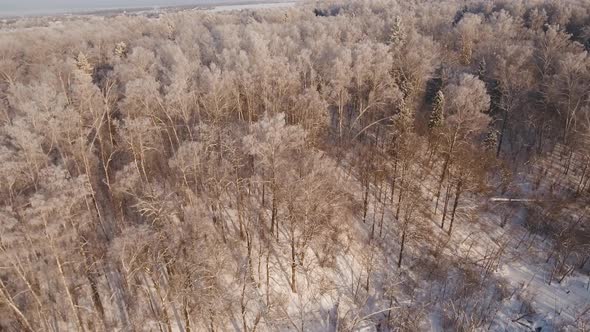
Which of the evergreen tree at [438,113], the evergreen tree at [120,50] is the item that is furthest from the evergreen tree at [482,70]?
the evergreen tree at [120,50]

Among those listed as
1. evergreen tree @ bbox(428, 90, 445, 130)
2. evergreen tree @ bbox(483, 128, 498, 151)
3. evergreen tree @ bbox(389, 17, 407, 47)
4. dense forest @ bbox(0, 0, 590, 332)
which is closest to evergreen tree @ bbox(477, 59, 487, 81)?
dense forest @ bbox(0, 0, 590, 332)

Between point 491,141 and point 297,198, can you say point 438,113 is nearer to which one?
point 491,141

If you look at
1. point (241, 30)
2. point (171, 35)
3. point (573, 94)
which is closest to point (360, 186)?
point (573, 94)

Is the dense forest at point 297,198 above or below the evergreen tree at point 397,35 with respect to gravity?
below

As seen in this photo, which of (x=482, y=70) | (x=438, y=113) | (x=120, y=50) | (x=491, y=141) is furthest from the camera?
(x=120, y=50)

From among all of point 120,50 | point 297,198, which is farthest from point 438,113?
point 120,50

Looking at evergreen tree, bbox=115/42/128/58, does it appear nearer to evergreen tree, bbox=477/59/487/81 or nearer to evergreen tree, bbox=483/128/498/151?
evergreen tree, bbox=477/59/487/81

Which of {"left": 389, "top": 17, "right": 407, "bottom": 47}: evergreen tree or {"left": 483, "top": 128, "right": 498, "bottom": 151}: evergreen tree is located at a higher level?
Result: {"left": 389, "top": 17, "right": 407, "bottom": 47}: evergreen tree

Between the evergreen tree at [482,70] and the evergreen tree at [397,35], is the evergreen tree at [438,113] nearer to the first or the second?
the evergreen tree at [482,70]
